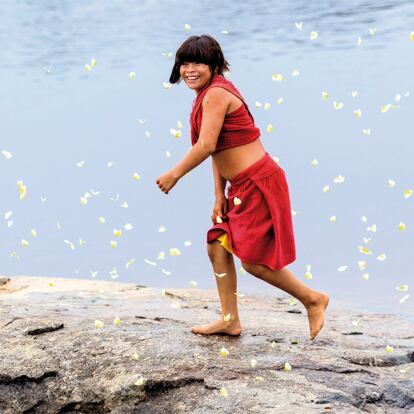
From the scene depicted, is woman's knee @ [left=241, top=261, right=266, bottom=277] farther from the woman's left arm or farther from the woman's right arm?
the woman's left arm

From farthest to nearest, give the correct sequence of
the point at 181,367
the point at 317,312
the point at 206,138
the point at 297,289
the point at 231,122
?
the point at 317,312, the point at 297,289, the point at 231,122, the point at 206,138, the point at 181,367

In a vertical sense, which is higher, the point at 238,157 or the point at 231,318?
the point at 238,157

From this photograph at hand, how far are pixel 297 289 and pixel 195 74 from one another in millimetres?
1305

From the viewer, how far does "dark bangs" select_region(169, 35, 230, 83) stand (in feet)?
17.7

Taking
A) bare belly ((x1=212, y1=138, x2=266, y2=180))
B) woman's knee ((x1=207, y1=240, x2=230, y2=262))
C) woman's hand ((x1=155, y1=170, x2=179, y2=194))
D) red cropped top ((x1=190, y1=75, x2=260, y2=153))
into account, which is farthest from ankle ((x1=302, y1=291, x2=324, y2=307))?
woman's hand ((x1=155, y1=170, x2=179, y2=194))

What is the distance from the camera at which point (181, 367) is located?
5184mm

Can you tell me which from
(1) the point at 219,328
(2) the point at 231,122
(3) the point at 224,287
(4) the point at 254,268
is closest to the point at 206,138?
(2) the point at 231,122

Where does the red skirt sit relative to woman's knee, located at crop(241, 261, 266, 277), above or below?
above

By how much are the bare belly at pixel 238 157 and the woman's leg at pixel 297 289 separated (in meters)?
0.52

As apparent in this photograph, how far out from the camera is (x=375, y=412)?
498cm

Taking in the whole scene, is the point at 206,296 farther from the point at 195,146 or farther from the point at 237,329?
the point at 195,146

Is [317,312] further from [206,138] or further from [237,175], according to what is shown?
[206,138]

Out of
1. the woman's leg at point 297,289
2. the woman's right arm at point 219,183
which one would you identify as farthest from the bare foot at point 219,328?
the woman's right arm at point 219,183

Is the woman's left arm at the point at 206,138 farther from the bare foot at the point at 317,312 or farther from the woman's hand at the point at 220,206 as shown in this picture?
the bare foot at the point at 317,312
